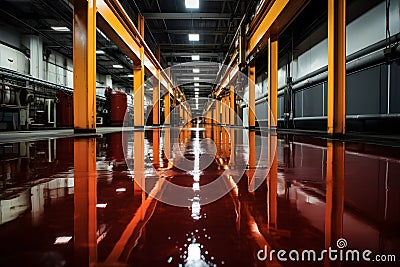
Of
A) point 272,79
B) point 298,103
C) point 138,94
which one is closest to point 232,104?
point 138,94

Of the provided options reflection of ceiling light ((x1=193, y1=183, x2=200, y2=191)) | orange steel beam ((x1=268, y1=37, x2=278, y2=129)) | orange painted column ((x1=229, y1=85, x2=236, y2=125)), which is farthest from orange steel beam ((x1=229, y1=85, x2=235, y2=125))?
reflection of ceiling light ((x1=193, y1=183, x2=200, y2=191))

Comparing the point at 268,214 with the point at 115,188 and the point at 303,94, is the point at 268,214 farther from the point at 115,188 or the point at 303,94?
the point at 303,94

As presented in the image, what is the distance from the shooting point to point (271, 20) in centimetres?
584

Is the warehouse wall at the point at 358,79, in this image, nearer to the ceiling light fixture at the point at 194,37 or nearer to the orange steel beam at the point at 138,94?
the ceiling light fixture at the point at 194,37

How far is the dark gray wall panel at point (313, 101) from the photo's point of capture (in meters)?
6.83

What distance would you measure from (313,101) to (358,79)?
2.02 metres

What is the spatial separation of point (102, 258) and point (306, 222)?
0.52m

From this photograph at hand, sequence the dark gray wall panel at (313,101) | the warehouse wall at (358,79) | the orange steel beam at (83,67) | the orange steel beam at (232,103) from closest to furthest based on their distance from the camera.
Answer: the warehouse wall at (358,79)
the orange steel beam at (83,67)
the dark gray wall panel at (313,101)
the orange steel beam at (232,103)

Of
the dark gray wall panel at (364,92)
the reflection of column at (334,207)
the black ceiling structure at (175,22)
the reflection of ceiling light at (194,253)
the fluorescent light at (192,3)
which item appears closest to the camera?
the reflection of ceiling light at (194,253)

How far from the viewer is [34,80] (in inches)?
332

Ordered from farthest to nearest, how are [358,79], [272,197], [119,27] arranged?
[119,27] → [358,79] → [272,197]

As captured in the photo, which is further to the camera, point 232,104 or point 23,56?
point 232,104

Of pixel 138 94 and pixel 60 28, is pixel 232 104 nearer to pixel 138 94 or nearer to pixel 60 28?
pixel 138 94

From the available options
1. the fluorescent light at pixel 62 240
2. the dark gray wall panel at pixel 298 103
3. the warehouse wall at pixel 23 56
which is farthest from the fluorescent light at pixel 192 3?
the fluorescent light at pixel 62 240
